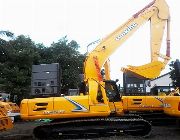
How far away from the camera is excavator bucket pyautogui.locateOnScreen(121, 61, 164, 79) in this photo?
55.5ft

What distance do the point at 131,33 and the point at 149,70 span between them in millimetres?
1746

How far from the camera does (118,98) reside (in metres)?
15.2

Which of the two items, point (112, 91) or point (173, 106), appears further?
point (112, 91)

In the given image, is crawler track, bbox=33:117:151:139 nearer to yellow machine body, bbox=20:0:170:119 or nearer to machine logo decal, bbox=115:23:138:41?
yellow machine body, bbox=20:0:170:119

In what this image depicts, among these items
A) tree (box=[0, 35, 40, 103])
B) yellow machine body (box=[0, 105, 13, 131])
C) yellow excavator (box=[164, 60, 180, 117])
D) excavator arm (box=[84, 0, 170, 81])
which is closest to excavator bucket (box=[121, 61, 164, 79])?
excavator arm (box=[84, 0, 170, 81])

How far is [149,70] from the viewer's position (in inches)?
669

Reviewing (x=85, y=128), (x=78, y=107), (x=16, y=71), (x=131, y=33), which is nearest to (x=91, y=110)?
(x=78, y=107)

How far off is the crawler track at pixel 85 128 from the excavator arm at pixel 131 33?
1697 mm

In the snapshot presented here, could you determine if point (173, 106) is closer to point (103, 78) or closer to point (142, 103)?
point (103, 78)

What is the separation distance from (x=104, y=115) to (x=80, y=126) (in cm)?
101

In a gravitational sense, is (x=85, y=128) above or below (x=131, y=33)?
below

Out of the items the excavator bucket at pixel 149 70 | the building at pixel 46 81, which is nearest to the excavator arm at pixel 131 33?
the excavator bucket at pixel 149 70

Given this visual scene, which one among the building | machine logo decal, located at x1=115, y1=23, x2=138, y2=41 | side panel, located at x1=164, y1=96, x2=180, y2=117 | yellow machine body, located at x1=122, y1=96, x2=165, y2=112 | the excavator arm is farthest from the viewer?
yellow machine body, located at x1=122, y1=96, x2=165, y2=112

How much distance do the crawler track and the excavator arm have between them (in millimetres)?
1697
